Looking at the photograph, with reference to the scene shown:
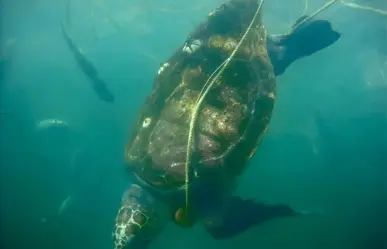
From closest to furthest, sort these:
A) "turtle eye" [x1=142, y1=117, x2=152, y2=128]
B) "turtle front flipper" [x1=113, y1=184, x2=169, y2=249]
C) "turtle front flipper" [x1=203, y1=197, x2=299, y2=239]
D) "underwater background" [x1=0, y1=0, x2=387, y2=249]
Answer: "turtle front flipper" [x1=203, y1=197, x2=299, y2=239] → "turtle front flipper" [x1=113, y1=184, x2=169, y2=249] → "turtle eye" [x1=142, y1=117, x2=152, y2=128] → "underwater background" [x1=0, y1=0, x2=387, y2=249]

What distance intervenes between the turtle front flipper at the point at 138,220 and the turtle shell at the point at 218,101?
488mm

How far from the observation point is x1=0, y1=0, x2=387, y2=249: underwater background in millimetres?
6848

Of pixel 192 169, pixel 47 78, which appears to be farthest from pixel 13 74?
pixel 192 169

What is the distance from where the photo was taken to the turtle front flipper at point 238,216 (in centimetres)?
436

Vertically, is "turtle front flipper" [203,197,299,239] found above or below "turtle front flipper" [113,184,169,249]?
above

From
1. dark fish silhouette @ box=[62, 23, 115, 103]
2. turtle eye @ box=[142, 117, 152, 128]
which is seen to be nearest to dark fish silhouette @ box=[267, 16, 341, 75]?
turtle eye @ box=[142, 117, 152, 128]

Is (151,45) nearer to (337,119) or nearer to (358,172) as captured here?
(337,119)

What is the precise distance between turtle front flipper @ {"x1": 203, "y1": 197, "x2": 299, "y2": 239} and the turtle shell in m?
0.48

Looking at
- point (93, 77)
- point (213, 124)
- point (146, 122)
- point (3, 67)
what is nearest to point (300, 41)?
point (213, 124)

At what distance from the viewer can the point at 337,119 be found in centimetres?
874

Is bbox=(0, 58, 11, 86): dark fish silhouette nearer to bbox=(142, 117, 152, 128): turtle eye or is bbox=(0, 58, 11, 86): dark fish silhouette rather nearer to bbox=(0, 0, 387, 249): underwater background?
bbox=(0, 0, 387, 249): underwater background

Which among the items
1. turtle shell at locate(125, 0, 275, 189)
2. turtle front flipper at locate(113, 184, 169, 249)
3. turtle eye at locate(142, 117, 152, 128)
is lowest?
turtle front flipper at locate(113, 184, 169, 249)

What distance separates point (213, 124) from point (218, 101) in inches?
12.7

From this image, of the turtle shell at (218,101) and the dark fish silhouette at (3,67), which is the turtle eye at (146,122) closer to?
the turtle shell at (218,101)
